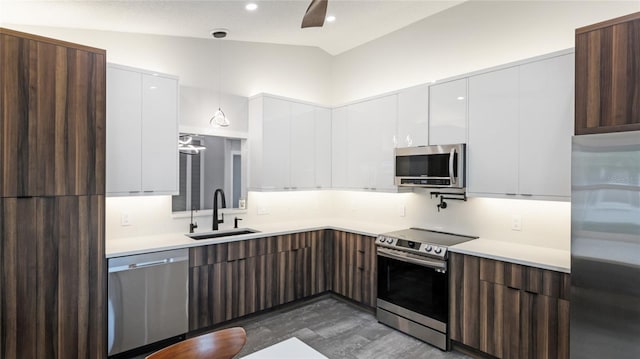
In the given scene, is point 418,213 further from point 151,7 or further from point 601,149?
point 151,7

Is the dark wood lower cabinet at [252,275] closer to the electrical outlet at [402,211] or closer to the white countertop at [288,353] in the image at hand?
the electrical outlet at [402,211]

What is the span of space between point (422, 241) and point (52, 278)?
9.79 feet

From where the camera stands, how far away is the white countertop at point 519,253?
2.41 metres

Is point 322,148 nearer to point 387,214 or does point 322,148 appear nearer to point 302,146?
point 302,146

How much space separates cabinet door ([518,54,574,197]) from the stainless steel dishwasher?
3052 mm

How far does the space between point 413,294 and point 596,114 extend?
2047 millimetres

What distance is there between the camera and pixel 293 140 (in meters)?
4.17

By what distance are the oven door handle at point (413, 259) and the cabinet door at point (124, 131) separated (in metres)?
2.43

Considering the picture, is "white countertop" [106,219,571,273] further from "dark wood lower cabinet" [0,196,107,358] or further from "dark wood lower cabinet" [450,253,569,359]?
"dark wood lower cabinet" [0,196,107,358]

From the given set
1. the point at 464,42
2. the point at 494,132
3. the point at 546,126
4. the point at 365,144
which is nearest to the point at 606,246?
the point at 546,126

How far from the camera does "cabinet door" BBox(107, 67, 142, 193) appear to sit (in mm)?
2857

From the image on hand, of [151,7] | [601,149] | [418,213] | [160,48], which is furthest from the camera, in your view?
[418,213]

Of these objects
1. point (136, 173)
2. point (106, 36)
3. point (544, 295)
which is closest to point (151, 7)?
point (106, 36)

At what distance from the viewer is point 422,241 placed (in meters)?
3.18
